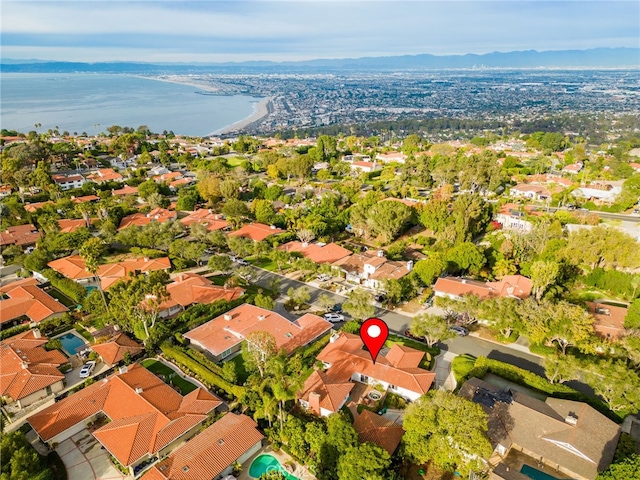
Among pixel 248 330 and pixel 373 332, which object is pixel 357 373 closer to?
pixel 373 332

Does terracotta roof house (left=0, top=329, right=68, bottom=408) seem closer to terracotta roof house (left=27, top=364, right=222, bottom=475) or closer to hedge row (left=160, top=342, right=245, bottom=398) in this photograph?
terracotta roof house (left=27, top=364, right=222, bottom=475)

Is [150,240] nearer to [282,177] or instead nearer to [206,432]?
[206,432]

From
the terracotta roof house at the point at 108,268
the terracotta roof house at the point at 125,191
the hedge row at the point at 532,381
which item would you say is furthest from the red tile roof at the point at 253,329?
the terracotta roof house at the point at 125,191

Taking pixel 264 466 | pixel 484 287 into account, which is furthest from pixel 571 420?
pixel 264 466

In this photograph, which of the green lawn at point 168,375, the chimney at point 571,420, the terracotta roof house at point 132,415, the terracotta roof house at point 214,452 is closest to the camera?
the terracotta roof house at point 214,452

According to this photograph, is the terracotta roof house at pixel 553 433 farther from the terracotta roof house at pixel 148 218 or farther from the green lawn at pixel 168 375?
the terracotta roof house at pixel 148 218

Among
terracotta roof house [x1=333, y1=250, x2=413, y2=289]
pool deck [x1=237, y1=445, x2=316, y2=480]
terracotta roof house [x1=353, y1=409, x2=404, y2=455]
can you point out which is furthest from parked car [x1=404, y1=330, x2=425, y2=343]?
pool deck [x1=237, y1=445, x2=316, y2=480]
